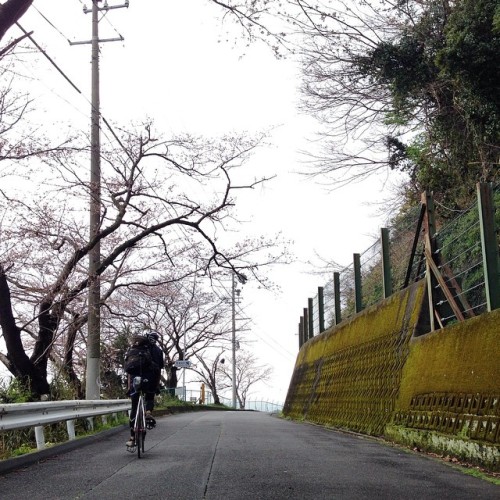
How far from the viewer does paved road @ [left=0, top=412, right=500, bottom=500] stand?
225 inches

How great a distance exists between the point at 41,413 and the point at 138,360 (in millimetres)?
1654

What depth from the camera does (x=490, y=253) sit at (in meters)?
8.35

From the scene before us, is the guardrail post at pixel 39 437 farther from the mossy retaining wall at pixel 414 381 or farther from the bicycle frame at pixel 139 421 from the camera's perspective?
Answer: the mossy retaining wall at pixel 414 381

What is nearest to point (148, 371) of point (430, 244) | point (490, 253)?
point (490, 253)

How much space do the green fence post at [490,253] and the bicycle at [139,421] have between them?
5004 mm

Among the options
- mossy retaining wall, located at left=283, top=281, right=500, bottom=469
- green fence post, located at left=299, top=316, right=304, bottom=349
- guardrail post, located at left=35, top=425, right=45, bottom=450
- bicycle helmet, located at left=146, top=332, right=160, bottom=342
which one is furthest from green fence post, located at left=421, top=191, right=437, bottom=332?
green fence post, located at left=299, top=316, right=304, bottom=349

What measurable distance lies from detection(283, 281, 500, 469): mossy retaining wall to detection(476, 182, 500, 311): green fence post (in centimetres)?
37

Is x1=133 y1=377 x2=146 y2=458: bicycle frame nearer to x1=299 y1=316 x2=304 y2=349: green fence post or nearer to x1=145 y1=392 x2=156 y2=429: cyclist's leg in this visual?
x1=145 y1=392 x2=156 y2=429: cyclist's leg

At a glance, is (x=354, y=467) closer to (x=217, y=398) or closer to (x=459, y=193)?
(x=459, y=193)

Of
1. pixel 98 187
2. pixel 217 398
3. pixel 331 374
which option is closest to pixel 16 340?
pixel 98 187

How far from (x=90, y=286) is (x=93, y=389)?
272 centimetres

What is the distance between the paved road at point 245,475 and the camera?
18.7 feet

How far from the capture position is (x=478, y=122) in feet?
56.1

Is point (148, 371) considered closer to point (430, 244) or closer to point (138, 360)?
point (138, 360)
